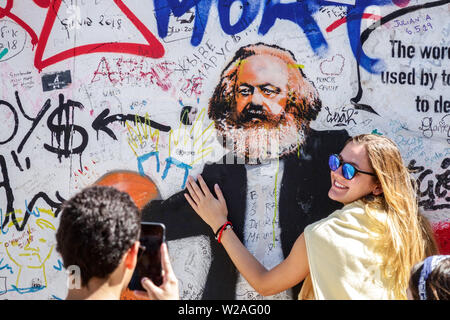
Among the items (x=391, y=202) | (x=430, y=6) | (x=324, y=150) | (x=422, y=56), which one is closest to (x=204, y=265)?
(x=324, y=150)

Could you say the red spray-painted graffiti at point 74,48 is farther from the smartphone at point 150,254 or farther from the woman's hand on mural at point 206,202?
the smartphone at point 150,254

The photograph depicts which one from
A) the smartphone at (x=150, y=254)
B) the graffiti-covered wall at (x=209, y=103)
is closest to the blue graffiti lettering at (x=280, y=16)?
the graffiti-covered wall at (x=209, y=103)

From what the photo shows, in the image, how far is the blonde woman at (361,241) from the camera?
10.6 ft

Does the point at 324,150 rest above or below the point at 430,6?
below

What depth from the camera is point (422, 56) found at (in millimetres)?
4133

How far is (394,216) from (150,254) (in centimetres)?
158

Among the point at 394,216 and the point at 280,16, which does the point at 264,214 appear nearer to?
the point at 394,216

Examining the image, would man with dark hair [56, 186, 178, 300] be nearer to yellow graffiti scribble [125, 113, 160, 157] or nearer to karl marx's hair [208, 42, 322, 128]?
yellow graffiti scribble [125, 113, 160, 157]

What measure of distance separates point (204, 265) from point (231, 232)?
0.48m

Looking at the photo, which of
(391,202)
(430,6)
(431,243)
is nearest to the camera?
(391,202)

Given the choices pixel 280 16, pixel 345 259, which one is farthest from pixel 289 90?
pixel 345 259

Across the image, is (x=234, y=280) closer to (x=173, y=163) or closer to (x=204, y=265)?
(x=204, y=265)

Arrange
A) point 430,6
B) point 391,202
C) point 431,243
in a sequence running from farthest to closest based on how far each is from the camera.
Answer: point 430,6, point 431,243, point 391,202

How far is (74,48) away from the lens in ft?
13.9
